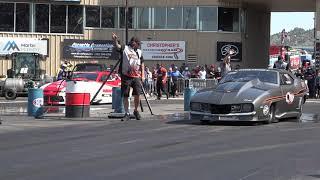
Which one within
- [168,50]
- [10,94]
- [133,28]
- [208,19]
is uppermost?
[208,19]

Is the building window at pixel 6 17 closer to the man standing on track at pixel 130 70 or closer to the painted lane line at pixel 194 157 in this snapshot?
the man standing on track at pixel 130 70

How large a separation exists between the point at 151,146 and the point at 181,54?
1244 inches

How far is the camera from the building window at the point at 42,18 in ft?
140

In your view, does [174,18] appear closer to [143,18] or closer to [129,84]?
[143,18]

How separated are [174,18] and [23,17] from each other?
9966 mm

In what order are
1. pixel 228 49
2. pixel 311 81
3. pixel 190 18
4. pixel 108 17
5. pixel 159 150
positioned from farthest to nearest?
1. pixel 108 17
2. pixel 190 18
3. pixel 228 49
4. pixel 311 81
5. pixel 159 150

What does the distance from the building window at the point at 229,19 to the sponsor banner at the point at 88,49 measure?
730 cm

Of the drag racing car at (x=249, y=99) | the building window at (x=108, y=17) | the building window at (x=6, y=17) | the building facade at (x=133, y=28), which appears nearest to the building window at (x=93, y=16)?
the building facade at (x=133, y=28)

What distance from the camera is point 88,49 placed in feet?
142

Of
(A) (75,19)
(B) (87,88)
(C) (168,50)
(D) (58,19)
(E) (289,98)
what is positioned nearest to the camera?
(E) (289,98)

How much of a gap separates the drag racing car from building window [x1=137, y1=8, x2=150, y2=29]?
27288 millimetres

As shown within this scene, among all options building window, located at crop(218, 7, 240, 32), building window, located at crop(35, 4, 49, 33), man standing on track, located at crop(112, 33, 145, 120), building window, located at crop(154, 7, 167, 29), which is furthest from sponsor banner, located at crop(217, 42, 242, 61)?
man standing on track, located at crop(112, 33, 145, 120)

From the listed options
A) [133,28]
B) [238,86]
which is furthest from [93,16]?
[238,86]

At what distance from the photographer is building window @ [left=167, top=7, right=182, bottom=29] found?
42875mm
